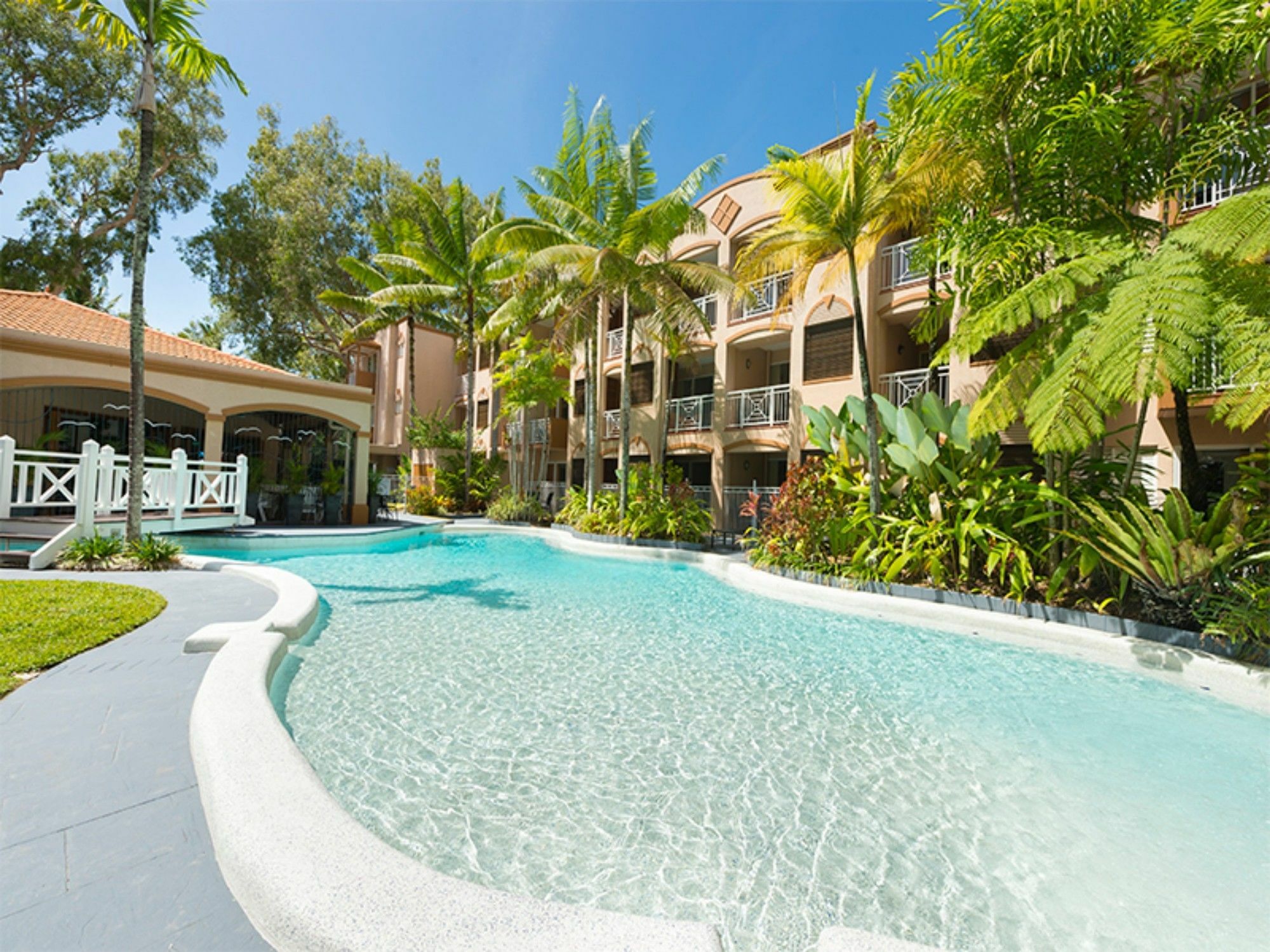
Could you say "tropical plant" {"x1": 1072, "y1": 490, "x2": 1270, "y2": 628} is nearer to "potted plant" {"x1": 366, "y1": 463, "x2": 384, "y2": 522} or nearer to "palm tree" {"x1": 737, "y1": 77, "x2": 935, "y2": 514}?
"palm tree" {"x1": 737, "y1": 77, "x2": 935, "y2": 514}

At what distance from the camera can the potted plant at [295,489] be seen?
1795 centimetres

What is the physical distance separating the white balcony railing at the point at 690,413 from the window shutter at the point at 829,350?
11.7 ft

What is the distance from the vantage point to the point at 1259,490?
267 inches

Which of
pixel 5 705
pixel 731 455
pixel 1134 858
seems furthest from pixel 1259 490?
pixel 731 455

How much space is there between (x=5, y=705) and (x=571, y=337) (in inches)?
548

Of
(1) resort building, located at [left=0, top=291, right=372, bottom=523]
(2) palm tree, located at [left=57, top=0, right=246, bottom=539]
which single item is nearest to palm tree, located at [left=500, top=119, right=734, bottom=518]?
(2) palm tree, located at [left=57, top=0, right=246, bottom=539]

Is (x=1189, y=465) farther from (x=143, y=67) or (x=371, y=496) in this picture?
(x=371, y=496)

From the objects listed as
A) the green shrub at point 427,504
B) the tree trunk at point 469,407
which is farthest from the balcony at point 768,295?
the green shrub at point 427,504

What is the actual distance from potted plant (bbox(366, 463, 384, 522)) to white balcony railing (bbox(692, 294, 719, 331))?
12531 millimetres

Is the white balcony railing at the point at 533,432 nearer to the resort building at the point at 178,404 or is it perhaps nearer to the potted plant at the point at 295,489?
the resort building at the point at 178,404

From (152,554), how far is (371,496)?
11.0m

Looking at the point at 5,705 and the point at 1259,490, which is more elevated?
the point at 1259,490

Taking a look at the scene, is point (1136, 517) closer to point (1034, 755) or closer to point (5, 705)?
point (1034, 755)

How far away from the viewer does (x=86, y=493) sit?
348 inches
